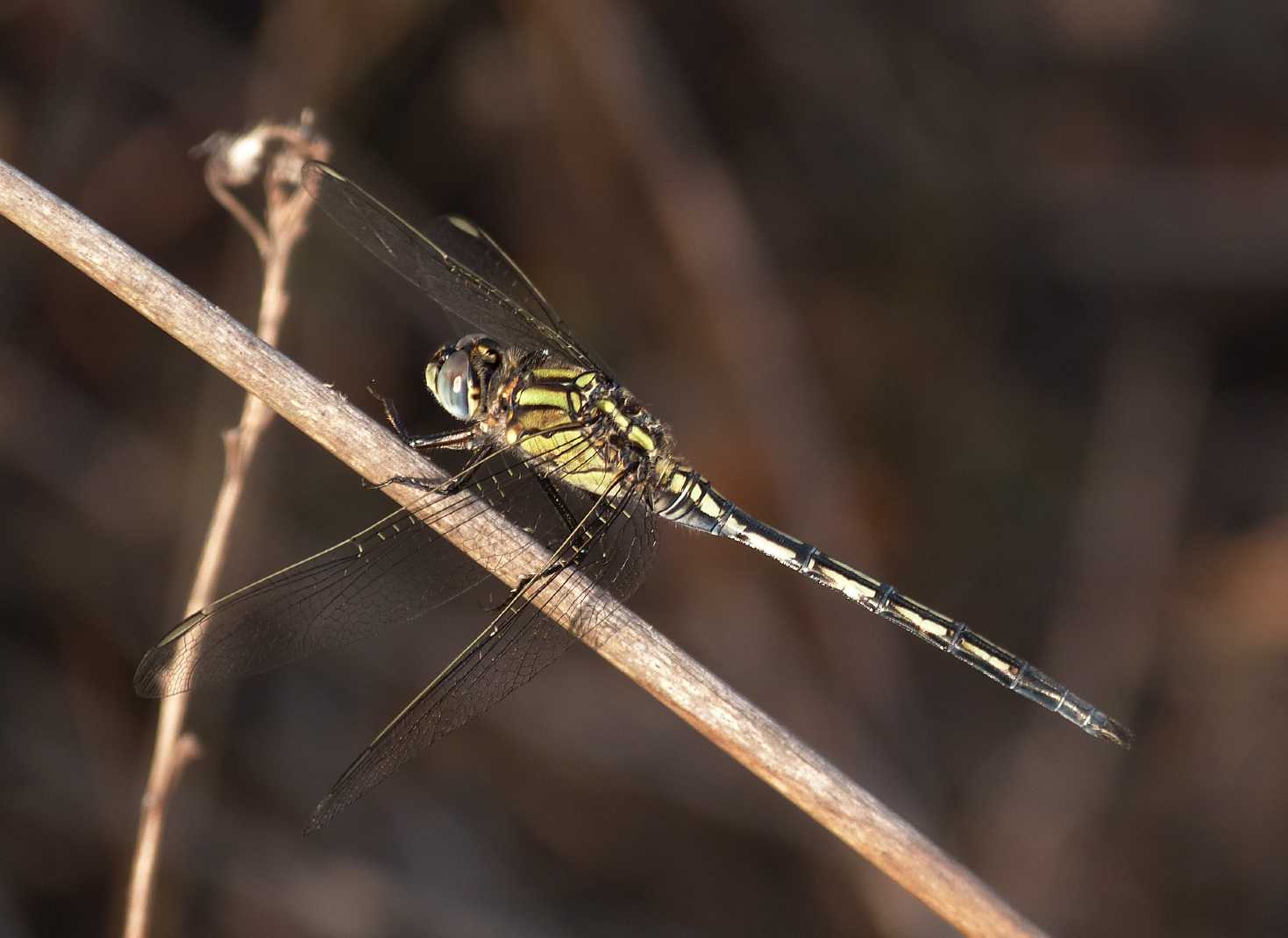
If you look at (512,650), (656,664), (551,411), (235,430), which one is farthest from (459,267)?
(656,664)

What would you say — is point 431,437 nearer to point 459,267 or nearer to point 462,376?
point 462,376

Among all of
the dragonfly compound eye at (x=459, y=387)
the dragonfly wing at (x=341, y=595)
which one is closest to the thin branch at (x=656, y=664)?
the dragonfly wing at (x=341, y=595)

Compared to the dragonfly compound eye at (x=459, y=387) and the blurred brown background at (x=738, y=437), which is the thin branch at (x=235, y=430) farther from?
the blurred brown background at (x=738, y=437)

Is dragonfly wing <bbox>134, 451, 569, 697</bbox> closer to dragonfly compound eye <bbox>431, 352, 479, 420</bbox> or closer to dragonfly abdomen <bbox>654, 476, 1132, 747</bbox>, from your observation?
dragonfly compound eye <bbox>431, 352, 479, 420</bbox>

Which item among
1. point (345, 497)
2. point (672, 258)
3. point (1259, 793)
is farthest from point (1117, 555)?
point (345, 497)

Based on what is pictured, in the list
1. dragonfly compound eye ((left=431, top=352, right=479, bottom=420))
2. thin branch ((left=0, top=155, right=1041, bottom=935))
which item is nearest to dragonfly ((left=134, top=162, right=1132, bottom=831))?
dragonfly compound eye ((left=431, top=352, right=479, bottom=420))

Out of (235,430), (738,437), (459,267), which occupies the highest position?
(738,437)

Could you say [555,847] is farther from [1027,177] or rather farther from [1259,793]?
[1027,177]
